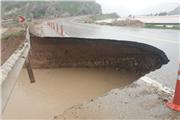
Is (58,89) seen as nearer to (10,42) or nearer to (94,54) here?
(94,54)

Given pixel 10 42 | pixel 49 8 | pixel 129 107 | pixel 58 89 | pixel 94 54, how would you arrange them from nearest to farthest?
pixel 129 107 < pixel 58 89 < pixel 94 54 < pixel 10 42 < pixel 49 8

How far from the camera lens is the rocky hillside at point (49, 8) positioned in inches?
3579

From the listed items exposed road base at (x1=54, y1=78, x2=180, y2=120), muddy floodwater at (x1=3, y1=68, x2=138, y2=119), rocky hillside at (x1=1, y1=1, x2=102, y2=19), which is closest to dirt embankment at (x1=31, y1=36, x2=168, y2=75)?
muddy floodwater at (x1=3, y1=68, x2=138, y2=119)

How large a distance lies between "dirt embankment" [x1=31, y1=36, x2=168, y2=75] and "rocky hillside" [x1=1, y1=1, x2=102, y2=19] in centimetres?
6646

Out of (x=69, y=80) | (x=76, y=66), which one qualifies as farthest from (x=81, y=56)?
(x=69, y=80)

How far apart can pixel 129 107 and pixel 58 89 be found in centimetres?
784

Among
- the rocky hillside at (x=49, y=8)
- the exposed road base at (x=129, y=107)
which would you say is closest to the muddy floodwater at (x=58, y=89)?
the exposed road base at (x=129, y=107)

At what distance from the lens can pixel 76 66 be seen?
16328mm

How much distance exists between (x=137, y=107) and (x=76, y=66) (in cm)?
1117

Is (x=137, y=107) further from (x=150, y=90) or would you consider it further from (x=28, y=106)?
(x=28, y=106)

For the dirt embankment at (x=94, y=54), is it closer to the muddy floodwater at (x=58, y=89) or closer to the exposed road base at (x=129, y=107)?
the muddy floodwater at (x=58, y=89)

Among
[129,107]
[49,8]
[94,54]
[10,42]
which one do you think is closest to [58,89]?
[94,54]

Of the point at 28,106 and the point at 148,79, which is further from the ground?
the point at 148,79

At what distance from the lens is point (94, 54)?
15.4 meters
